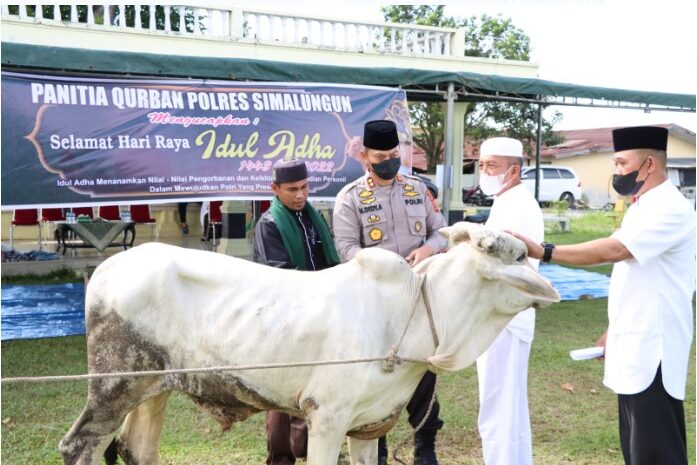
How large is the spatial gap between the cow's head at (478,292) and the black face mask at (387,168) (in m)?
1.03

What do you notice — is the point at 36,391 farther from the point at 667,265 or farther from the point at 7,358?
the point at 667,265

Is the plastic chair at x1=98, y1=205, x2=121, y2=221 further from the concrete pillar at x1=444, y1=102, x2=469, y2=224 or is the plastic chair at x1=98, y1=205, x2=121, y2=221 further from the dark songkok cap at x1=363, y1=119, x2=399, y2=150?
the dark songkok cap at x1=363, y1=119, x2=399, y2=150

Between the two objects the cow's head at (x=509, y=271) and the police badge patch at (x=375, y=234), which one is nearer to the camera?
the cow's head at (x=509, y=271)

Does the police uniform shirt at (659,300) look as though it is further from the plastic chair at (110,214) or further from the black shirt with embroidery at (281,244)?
the plastic chair at (110,214)

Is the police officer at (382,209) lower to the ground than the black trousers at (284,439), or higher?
higher

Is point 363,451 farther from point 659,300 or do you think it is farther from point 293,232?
point 659,300

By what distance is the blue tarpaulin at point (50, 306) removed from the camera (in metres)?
7.79

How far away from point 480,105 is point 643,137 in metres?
22.4

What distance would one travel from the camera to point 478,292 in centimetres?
291

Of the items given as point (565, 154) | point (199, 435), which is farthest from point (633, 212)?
point (565, 154)

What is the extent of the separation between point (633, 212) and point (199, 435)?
3.23m

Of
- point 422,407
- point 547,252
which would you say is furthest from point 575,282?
point 547,252

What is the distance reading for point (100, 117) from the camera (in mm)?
7109

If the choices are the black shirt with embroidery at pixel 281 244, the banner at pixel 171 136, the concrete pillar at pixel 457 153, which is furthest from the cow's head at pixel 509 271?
the concrete pillar at pixel 457 153
